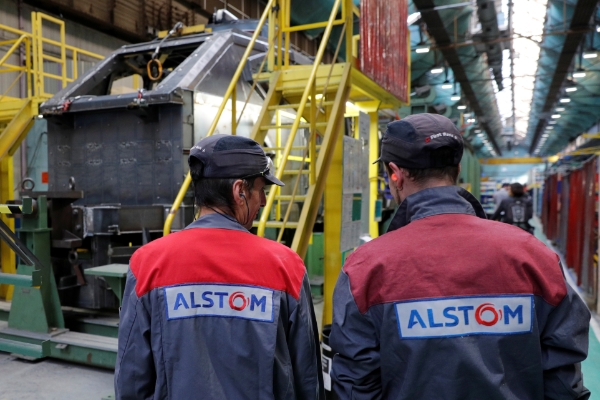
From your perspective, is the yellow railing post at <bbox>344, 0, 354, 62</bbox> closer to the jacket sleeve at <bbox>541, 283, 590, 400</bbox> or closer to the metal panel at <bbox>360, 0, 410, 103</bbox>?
the metal panel at <bbox>360, 0, 410, 103</bbox>

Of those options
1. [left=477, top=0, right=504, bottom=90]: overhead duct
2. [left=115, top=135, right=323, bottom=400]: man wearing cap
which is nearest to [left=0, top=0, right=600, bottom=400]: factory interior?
[left=115, top=135, right=323, bottom=400]: man wearing cap

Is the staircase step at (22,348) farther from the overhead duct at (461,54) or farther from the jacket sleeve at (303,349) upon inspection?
the overhead duct at (461,54)

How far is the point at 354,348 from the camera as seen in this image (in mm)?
1595

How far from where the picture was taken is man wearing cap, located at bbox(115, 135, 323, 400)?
170cm

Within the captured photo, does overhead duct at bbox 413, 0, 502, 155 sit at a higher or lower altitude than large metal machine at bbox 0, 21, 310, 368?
higher

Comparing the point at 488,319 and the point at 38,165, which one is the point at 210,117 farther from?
the point at 38,165

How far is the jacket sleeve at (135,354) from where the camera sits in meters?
1.74

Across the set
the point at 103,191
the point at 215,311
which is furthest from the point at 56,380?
the point at 215,311

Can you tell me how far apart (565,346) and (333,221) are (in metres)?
3.81

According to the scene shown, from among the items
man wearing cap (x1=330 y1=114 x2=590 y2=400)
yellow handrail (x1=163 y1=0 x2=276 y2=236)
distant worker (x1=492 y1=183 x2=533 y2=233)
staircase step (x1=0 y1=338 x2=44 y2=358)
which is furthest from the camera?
distant worker (x1=492 y1=183 x2=533 y2=233)

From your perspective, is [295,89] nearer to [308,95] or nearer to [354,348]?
[308,95]

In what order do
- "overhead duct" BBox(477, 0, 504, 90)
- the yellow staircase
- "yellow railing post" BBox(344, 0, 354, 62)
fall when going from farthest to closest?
"overhead duct" BBox(477, 0, 504, 90) → "yellow railing post" BBox(344, 0, 354, 62) → the yellow staircase

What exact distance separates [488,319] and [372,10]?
502cm

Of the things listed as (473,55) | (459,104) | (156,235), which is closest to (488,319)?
(156,235)
